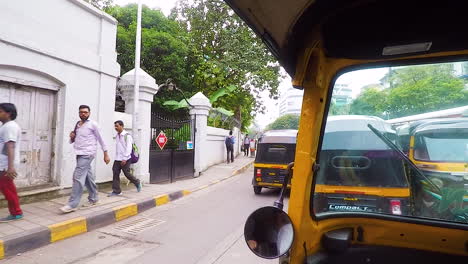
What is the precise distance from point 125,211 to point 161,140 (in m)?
3.61

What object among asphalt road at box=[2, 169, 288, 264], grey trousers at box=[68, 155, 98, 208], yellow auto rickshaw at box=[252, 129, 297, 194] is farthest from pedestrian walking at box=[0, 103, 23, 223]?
yellow auto rickshaw at box=[252, 129, 297, 194]

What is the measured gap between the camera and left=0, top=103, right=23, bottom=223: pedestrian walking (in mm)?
4301

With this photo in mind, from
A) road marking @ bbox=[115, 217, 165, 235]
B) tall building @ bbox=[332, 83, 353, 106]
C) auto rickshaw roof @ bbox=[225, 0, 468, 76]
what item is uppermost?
auto rickshaw roof @ bbox=[225, 0, 468, 76]

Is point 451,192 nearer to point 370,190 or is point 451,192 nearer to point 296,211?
point 370,190

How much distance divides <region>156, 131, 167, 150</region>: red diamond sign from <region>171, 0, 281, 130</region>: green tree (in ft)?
26.0

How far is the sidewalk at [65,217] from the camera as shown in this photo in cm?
401

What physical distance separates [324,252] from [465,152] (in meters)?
0.93

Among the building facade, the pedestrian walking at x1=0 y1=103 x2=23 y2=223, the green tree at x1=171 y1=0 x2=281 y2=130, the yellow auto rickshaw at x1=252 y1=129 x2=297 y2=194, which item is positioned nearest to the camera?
the pedestrian walking at x1=0 y1=103 x2=23 y2=223

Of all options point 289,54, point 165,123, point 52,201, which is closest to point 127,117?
point 165,123

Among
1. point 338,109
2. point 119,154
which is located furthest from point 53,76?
point 338,109

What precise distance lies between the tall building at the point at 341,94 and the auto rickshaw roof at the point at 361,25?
6.4 inches

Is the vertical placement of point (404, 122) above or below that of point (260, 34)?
below

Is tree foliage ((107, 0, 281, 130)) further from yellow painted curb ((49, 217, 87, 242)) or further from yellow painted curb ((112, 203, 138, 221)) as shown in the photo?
yellow painted curb ((49, 217, 87, 242))

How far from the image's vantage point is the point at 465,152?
1708mm
